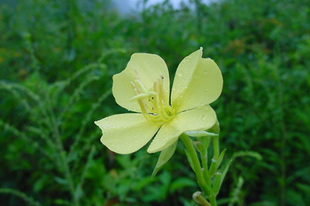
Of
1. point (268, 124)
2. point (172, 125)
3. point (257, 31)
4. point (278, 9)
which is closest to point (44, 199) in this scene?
point (268, 124)

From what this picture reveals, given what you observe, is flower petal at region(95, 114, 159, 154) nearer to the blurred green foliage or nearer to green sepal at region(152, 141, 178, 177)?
green sepal at region(152, 141, 178, 177)

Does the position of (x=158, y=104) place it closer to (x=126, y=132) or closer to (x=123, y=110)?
(x=126, y=132)

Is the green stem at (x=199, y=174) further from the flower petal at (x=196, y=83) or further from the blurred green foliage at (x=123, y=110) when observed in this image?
the blurred green foliage at (x=123, y=110)

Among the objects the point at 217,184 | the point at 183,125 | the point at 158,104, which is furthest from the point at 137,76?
the point at 217,184

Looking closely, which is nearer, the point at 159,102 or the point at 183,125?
the point at 183,125

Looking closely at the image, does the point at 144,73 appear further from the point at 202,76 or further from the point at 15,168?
the point at 15,168

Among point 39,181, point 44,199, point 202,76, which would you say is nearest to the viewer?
point 202,76

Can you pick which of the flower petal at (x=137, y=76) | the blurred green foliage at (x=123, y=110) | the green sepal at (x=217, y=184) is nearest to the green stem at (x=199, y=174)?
the green sepal at (x=217, y=184)
